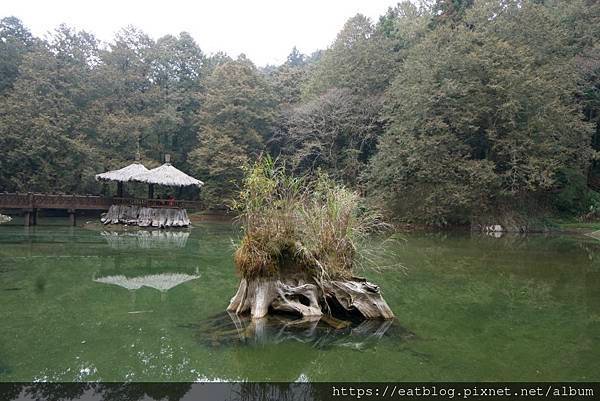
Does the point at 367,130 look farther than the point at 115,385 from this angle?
Yes

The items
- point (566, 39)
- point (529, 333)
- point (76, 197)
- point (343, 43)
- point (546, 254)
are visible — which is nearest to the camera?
point (529, 333)

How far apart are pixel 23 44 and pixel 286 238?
929 inches

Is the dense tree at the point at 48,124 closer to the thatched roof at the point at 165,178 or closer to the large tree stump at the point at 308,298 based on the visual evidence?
the thatched roof at the point at 165,178

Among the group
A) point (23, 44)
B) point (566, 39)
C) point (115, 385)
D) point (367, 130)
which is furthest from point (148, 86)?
point (115, 385)

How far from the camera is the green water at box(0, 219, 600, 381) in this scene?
12.1 feet

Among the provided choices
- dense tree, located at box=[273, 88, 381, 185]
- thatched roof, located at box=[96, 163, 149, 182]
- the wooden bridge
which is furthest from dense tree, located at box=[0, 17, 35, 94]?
dense tree, located at box=[273, 88, 381, 185]

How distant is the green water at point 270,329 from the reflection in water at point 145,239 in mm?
2739

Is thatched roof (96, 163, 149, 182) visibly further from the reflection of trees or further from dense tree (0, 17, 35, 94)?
the reflection of trees

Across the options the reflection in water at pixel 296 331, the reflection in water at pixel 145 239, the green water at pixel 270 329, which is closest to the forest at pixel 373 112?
the reflection in water at pixel 145 239

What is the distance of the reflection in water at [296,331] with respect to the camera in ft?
14.4

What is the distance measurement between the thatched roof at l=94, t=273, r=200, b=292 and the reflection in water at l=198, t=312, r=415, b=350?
2034 millimetres

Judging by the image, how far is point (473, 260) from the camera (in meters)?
10.7

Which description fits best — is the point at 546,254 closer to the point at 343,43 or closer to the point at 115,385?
the point at 115,385

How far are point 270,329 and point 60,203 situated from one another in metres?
15.4
